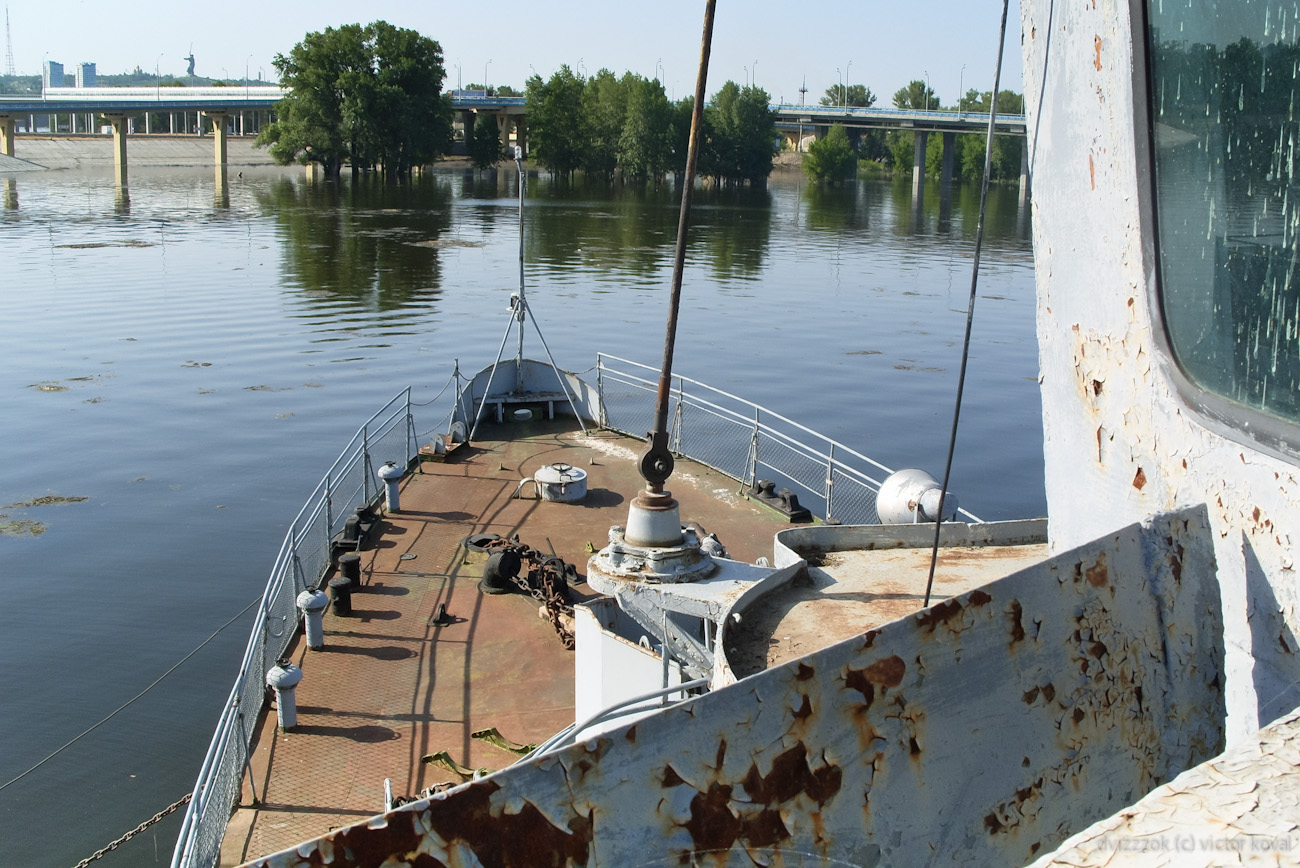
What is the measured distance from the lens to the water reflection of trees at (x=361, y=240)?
51.9 meters

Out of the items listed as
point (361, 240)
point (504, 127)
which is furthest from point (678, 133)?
point (361, 240)

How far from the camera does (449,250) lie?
218 ft

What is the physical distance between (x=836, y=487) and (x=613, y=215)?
230 feet

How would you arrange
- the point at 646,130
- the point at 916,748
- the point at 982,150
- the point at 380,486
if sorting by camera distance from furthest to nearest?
the point at 646,130 < the point at 982,150 < the point at 380,486 < the point at 916,748

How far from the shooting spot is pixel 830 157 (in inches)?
5645

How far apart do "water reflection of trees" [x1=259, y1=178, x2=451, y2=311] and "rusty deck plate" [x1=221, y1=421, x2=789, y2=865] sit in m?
31.6

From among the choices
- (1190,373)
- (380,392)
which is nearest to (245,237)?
(380,392)

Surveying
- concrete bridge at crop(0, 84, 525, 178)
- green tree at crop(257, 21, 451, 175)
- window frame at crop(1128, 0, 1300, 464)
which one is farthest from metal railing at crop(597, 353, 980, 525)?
concrete bridge at crop(0, 84, 525, 178)

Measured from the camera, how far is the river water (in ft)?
51.8

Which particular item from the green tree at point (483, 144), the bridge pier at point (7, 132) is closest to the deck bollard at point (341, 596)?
the bridge pier at point (7, 132)

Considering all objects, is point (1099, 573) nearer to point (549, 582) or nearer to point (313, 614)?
point (313, 614)

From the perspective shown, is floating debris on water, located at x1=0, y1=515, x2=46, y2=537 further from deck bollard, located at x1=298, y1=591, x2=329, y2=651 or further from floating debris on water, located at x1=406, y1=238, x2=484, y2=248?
floating debris on water, located at x1=406, y1=238, x2=484, y2=248

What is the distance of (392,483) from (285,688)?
700 cm

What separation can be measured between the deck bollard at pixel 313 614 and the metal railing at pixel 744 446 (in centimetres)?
777
